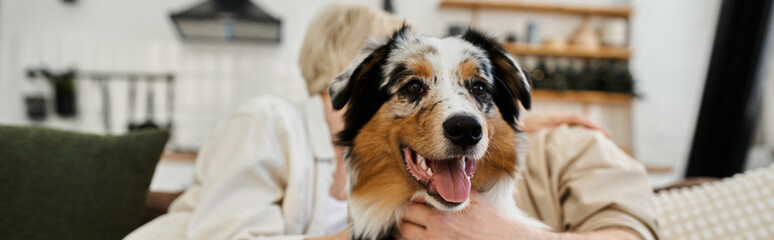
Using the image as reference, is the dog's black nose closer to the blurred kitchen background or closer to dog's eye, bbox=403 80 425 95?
dog's eye, bbox=403 80 425 95

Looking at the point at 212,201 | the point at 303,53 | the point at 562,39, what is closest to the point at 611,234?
the point at 212,201

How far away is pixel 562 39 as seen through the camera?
16.4 ft

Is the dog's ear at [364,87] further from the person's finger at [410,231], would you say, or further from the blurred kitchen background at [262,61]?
the blurred kitchen background at [262,61]

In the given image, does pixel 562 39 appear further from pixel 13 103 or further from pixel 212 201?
pixel 13 103

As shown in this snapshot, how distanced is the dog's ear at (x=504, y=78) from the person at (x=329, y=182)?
20 centimetres

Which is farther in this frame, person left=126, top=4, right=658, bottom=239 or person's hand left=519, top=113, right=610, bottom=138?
person's hand left=519, top=113, right=610, bottom=138

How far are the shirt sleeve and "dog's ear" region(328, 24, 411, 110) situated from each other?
37 cm

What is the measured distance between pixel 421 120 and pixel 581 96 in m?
4.43

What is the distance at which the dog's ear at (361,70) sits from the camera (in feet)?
3.57

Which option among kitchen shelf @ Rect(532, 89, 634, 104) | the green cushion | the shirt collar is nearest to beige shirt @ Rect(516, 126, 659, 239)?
the shirt collar

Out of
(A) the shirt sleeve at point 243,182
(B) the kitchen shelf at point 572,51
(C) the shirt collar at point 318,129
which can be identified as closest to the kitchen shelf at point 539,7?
(B) the kitchen shelf at point 572,51

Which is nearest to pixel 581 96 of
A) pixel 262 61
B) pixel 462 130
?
pixel 262 61

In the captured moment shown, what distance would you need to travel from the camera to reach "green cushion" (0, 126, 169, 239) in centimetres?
123

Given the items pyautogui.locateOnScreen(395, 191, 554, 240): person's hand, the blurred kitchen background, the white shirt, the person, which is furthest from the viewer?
the blurred kitchen background
